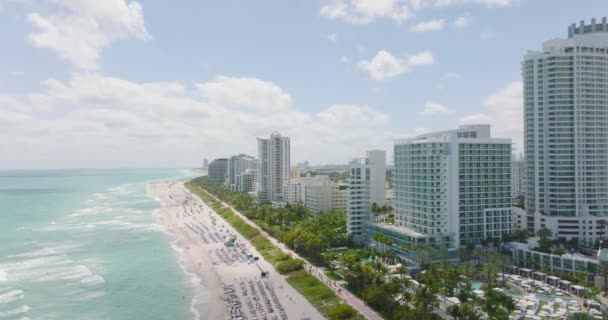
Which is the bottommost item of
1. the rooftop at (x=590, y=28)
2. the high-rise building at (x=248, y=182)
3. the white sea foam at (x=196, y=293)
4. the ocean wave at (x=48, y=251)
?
the white sea foam at (x=196, y=293)

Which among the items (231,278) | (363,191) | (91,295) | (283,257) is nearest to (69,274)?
(91,295)

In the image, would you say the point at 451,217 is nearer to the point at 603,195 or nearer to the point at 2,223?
the point at 603,195

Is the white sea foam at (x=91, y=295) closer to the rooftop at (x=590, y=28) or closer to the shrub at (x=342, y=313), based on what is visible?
the shrub at (x=342, y=313)

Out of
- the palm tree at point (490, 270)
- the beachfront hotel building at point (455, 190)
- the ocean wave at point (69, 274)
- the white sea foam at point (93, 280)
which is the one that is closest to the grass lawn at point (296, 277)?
the beachfront hotel building at point (455, 190)

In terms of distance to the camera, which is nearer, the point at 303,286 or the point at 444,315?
the point at 444,315

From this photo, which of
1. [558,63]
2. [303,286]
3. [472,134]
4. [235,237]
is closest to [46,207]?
[235,237]

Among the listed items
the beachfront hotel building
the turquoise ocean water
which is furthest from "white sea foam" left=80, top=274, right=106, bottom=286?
the beachfront hotel building
